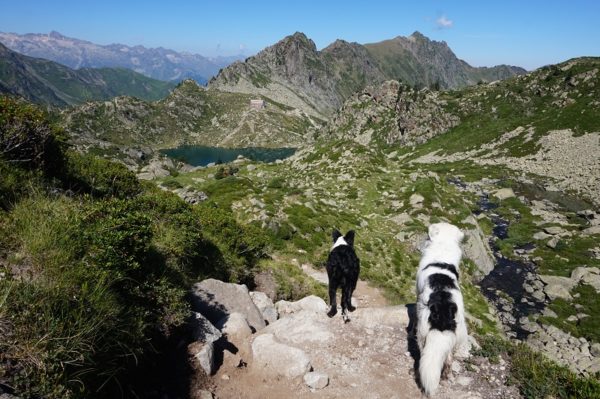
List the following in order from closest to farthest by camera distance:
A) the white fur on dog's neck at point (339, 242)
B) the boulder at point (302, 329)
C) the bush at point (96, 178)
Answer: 1. the boulder at point (302, 329)
2. the white fur on dog's neck at point (339, 242)
3. the bush at point (96, 178)

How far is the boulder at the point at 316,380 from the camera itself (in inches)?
361

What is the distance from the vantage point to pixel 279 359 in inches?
389

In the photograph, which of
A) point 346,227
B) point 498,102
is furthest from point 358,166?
point 498,102

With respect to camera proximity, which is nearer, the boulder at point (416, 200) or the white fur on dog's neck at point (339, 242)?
the white fur on dog's neck at point (339, 242)

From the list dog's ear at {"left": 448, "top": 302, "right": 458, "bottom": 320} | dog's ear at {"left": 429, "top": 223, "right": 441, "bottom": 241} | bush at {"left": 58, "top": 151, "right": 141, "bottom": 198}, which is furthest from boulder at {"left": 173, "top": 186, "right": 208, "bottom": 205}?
dog's ear at {"left": 448, "top": 302, "right": 458, "bottom": 320}

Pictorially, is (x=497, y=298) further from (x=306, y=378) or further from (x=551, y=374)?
(x=306, y=378)

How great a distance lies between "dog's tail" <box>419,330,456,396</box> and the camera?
25.5ft

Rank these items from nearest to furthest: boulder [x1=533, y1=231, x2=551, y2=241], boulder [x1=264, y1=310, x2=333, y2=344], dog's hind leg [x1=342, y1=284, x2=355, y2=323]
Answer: boulder [x1=264, y1=310, x2=333, y2=344], dog's hind leg [x1=342, y1=284, x2=355, y2=323], boulder [x1=533, y1=231, x2=551, y2=241]

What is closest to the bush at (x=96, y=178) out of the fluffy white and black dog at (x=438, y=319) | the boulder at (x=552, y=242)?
the fluffy white and black dog at (x=438, y=319)

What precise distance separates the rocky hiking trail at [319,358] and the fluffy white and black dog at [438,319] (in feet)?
3.14

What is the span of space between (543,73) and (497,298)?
148568 mm

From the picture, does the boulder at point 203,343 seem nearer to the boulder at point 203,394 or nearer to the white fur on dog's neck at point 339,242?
the boulder at point 203,394

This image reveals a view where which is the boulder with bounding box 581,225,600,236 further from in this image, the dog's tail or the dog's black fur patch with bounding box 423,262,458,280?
the dog's tail

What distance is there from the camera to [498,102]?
14525cm
